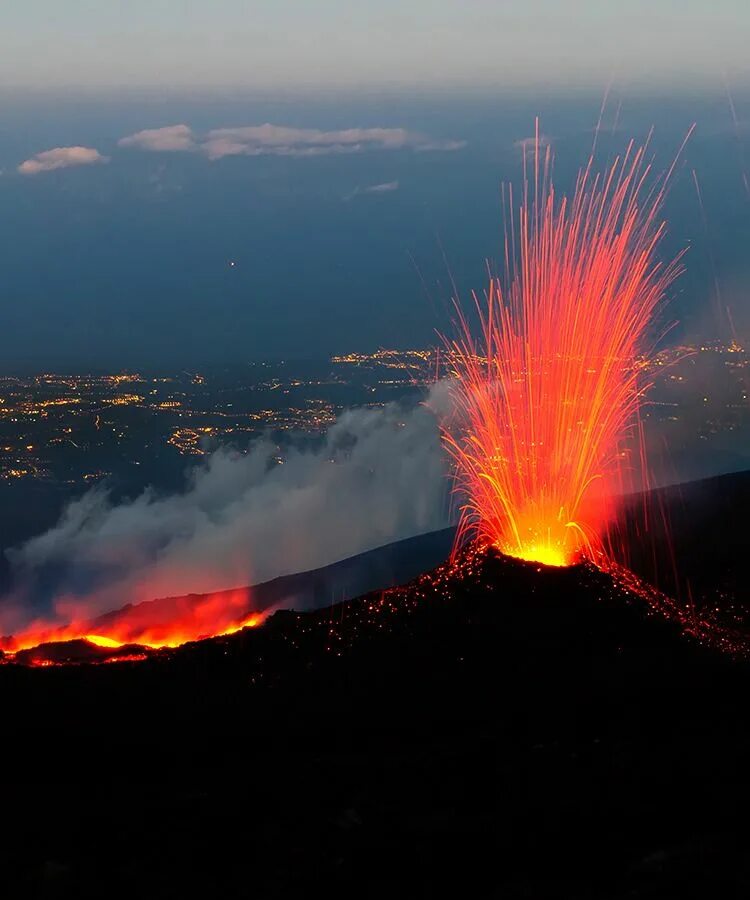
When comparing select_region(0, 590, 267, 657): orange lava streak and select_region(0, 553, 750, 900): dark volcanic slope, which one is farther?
select_region(0, 590, 267, 657): orange lava streak

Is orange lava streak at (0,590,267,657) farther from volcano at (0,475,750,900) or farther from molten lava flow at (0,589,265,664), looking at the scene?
volcano at (0,475,750,900)

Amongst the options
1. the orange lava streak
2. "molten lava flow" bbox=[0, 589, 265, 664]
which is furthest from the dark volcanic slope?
the orange lava streak

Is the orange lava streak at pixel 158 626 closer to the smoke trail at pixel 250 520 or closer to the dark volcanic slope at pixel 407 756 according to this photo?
the dark volcanic slope at pixel 407 756

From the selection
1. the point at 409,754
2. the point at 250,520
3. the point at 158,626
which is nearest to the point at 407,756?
the point at 409,754

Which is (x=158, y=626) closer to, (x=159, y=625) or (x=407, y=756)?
(x=159, y=625)

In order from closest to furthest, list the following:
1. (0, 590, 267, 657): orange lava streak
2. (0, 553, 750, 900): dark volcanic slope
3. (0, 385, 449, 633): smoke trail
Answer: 1. (0, 553, 750, 900): dark volcanic slope
2. (0, 590, 267, 657): orange lava streak
3. (0, 385, 449, 633): smoke trail

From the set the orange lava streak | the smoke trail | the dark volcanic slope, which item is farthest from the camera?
the smoke trail
